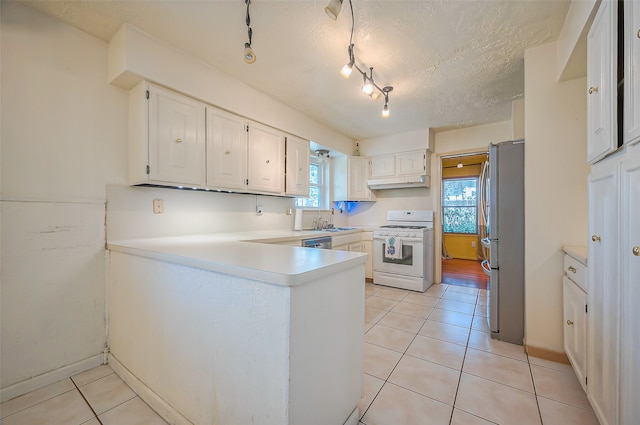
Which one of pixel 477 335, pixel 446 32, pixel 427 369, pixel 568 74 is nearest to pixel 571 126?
pixel 568 74

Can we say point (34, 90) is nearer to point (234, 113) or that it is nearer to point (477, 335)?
point (234, 113)

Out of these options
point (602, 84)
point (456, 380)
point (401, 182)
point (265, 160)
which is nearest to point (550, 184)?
point (602, 84)

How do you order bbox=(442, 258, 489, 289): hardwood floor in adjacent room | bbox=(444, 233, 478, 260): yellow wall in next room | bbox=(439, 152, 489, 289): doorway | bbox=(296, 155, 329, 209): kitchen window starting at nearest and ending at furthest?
bbox=(442, 258, 489, 289): hardwood floor in adjacent room → bbox=(296, 155, 329, 209): kitchen window → bbox=(439, 152, 489, 289): doorway → bbox=(444, 233, 478, 260): yellow wall in next room

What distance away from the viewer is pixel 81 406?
4.78 feet

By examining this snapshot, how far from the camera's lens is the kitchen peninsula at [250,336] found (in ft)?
2.96

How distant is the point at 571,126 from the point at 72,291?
3.83 m

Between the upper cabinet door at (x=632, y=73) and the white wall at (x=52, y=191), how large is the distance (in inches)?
115

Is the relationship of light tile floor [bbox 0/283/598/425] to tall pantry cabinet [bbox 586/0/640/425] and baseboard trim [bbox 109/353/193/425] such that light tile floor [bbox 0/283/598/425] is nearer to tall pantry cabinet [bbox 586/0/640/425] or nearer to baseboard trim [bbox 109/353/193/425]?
baseboard trim [bbox 109/353/193/425]

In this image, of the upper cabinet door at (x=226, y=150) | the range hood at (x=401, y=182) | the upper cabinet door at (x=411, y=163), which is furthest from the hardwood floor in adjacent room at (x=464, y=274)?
the upper cabinet door at (x=226, y=150)

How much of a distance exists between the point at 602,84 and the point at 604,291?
95 cm

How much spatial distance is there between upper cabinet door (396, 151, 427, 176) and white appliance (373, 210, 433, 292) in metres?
0.70

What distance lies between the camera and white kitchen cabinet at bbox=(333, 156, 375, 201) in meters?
4.30

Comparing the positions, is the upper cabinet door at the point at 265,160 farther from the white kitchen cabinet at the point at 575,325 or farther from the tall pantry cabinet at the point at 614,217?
the white kitchen cabinet at the point at 575,325

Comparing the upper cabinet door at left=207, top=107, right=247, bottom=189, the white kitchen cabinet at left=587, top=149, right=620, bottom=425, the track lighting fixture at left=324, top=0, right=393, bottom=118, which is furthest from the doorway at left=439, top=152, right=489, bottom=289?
the upper cabinet door at left=207, top=107, right=247, bottom=189
